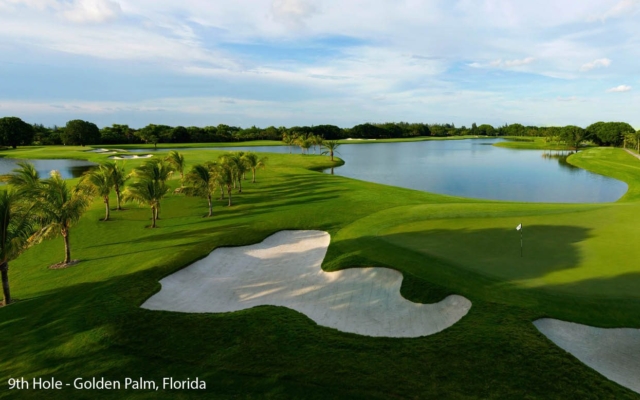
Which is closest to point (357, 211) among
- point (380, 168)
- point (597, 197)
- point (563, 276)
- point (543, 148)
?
point (563, 276)

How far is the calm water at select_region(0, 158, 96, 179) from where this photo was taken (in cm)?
7050

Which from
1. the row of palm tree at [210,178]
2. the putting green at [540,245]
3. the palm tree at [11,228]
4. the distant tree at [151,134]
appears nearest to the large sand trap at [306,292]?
the putting green at [540,245]

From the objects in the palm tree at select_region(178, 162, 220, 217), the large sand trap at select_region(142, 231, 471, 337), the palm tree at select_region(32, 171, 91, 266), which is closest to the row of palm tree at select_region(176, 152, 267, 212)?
the palm tree at select_region(178, 162, 220, 217)

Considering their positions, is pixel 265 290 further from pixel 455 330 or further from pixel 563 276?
pixel 563 276

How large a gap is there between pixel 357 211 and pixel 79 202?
2009 centimetres

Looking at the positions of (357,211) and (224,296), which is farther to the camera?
(357,211)

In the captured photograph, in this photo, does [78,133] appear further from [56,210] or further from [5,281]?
[5,281]

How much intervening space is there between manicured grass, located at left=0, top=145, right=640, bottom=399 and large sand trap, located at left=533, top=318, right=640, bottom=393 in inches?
14.4

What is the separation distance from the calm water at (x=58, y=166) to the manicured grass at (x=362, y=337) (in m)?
58.0

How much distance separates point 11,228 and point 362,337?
15091 mm

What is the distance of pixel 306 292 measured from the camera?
50.8ft

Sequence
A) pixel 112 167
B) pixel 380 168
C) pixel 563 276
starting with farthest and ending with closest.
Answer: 1. pixel 380 168
2. pixel 112 167
3. pixel 563 276

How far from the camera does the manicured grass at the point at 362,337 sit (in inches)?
348

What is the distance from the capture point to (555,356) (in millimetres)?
9602
